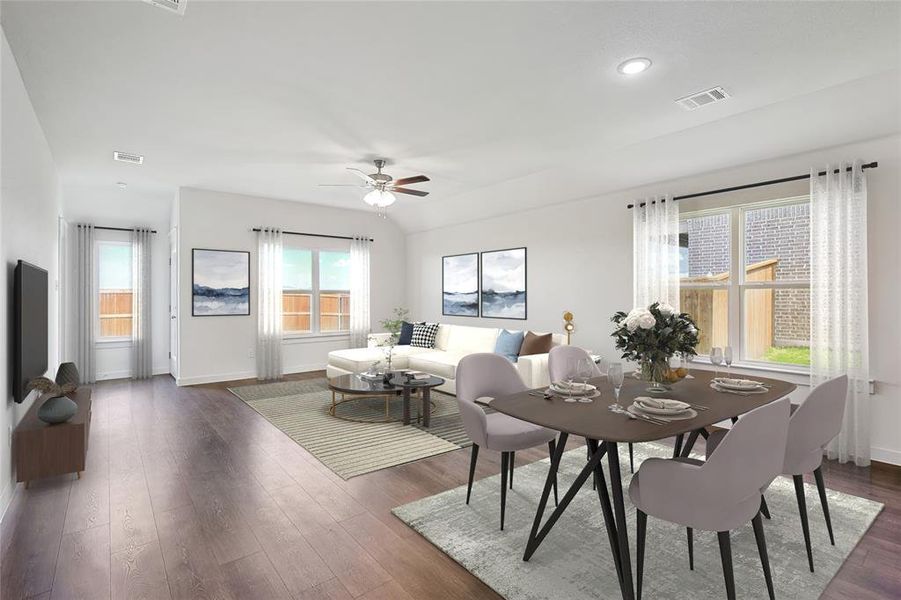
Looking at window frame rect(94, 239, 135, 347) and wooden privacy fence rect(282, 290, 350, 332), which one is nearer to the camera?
window frame rect(94, 239, 135, 347)

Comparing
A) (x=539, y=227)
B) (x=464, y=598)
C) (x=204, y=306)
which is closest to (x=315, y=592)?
(x=464, y=598)

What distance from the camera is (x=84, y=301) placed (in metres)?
6.56

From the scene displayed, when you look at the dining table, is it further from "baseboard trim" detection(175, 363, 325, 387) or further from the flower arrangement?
"baseboard trim" detection(175, 363, 325, 387)

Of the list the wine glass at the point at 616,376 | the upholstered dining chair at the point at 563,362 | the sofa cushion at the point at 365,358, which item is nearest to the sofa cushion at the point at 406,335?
the sofa cushion at the point at 365,358

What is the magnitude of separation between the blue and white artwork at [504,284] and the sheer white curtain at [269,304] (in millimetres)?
3123

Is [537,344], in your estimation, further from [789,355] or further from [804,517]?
[804,517]

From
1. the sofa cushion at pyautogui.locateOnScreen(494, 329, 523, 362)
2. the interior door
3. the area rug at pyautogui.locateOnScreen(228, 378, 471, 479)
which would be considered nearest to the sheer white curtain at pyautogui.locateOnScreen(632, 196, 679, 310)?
the sofa cushion at pyautogui.locateOnScreen(494, 329, 523, 362)

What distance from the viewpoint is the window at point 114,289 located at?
22.5 ft

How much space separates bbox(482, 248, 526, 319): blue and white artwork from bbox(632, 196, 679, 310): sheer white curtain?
1.84m

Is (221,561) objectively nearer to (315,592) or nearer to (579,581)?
(315,592)

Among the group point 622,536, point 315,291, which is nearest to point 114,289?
point 315,291

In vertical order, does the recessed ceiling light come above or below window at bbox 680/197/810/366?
above

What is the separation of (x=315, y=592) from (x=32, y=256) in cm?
342

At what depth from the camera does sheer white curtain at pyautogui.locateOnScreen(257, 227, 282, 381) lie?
6.89 metres
